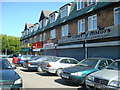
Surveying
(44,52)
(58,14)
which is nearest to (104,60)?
(58,14)

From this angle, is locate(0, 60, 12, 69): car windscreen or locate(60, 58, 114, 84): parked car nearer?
locate(0, 60, 12, 69): car windscreen

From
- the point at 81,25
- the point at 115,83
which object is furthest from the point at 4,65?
the point at 81,25

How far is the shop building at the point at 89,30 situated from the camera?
13203mm

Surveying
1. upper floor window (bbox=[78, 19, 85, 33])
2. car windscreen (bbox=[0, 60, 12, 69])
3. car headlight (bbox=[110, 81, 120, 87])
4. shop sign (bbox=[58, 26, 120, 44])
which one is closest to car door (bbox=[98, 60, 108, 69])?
car headlight (bbox=[110, 81, 120, 87])

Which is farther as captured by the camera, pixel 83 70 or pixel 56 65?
pixel 56 65

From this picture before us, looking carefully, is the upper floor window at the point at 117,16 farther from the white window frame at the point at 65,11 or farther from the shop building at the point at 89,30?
the white window frame at the point at 65,11

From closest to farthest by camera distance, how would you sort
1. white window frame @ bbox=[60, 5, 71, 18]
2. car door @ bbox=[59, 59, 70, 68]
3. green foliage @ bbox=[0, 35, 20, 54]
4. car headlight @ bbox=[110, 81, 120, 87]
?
car headlight @ bbox=[110, 81, 120, 87] → car door @ bbox=[59, 59, 70, 68] → white window frame @ bbox=[60, 5, 71, 18] → green foliage @ bbox=[0, 35, 20, 54]

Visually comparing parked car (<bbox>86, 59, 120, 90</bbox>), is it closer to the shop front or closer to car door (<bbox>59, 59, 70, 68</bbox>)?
car door (<bbox>59, 59, 70, 68</bbox>)

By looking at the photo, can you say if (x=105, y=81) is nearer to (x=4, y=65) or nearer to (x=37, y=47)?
(x=4, y=65)

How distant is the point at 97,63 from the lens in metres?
8.02

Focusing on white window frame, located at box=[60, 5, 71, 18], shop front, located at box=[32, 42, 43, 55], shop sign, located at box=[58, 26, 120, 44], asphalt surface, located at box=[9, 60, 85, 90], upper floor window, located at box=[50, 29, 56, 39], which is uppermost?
white window frame, located at box=[60, 5, 71, 18]

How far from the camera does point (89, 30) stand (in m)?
16.0

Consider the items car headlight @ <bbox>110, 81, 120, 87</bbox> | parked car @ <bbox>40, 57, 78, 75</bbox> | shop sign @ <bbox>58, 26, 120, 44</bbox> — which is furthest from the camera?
shop sign @ <bbox>58, 26, 120, 44</bbox>

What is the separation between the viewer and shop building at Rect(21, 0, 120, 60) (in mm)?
13203
